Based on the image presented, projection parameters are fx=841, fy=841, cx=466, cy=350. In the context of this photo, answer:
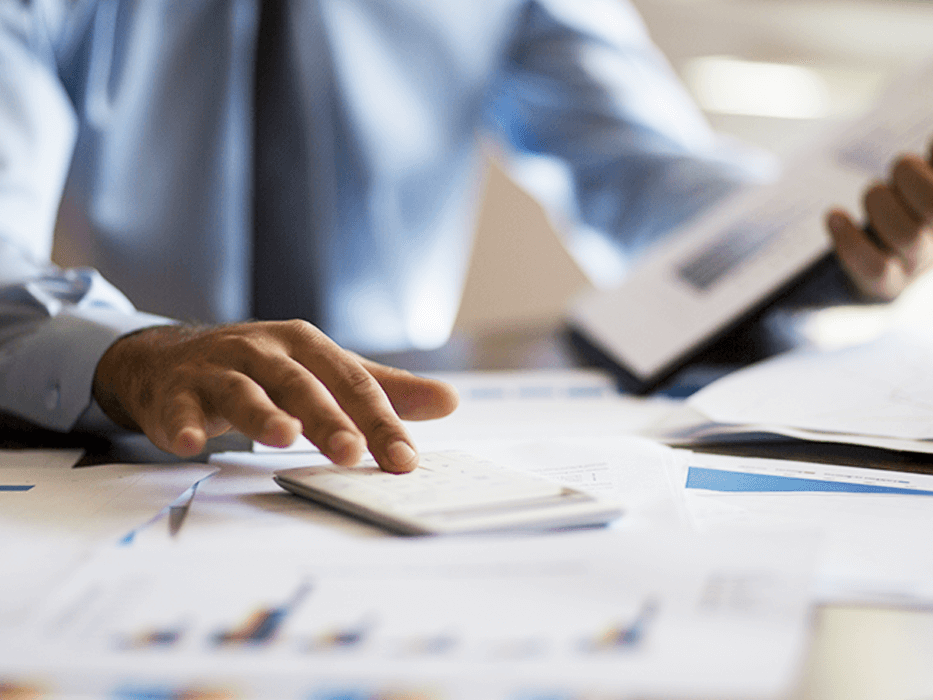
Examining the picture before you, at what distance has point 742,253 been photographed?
0.71 metres

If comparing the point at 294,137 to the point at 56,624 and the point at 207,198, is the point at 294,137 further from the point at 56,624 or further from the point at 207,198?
the point at 56,624

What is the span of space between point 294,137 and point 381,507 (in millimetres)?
770

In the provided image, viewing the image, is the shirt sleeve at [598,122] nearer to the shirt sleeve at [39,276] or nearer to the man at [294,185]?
the man at [294,185]

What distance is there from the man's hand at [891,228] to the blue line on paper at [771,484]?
1.14 feet

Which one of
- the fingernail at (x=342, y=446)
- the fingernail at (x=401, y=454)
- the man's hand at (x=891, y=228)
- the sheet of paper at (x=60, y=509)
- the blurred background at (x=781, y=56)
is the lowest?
the sheet of paper at (x=60, y=509)

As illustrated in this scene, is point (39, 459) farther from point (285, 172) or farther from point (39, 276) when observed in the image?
point (285, 172)

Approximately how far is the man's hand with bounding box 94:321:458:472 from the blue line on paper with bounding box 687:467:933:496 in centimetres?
12

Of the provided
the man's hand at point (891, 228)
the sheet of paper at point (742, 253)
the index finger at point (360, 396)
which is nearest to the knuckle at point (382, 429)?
the index finger at point (360, 396)

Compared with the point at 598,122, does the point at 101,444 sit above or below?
below

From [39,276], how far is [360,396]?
326 mm

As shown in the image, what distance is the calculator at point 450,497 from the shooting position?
28 cm

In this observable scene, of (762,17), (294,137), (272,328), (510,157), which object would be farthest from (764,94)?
(272,328)

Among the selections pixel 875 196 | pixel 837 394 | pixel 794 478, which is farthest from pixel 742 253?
pixel 794 478

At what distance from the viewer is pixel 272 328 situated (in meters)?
0.40
